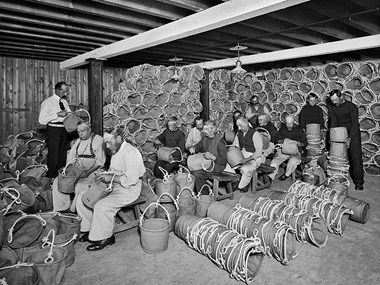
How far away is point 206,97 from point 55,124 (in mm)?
4800

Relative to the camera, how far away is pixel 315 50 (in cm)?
704

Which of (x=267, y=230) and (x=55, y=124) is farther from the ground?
(x=55, y=124)

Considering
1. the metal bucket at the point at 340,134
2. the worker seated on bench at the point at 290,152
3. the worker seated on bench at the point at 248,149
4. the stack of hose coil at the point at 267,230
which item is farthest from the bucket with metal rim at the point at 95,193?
the metal bucket at the point at 340,134

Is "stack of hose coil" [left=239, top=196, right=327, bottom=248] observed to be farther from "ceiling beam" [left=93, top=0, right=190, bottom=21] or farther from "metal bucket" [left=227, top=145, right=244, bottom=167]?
"ceiling beam" [left=93, top=0, right=190, bottom=21]

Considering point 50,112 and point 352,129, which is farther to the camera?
point 352,129

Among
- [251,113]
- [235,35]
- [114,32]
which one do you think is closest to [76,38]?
[114,32]

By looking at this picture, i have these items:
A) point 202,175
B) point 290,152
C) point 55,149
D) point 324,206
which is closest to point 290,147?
point 290,152

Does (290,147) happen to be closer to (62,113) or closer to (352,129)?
(352,129)

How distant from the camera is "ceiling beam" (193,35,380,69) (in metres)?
6.23

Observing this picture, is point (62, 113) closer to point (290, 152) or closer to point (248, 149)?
point (248, 149)

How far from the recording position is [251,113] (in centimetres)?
883

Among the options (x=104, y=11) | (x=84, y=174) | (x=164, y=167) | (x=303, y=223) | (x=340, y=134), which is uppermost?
(x=104, y=11)

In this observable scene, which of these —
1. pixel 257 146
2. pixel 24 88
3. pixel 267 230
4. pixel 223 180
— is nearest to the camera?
pixel 267 230

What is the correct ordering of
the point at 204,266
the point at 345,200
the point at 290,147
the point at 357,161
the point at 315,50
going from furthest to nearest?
the point at 315,50
the point at 290,147
the point at 357,161
the point at 345,200
the point at 204,266
